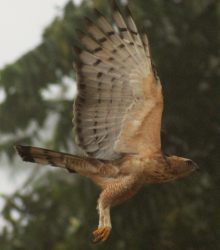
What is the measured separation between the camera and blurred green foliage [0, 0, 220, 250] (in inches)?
162

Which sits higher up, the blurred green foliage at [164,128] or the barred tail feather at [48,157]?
the barred tail feather at [48,157]

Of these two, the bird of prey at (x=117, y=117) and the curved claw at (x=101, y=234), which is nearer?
Answer: the curved claw at (x=101, y=234)

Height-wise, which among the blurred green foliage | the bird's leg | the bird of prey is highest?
the bird of prey

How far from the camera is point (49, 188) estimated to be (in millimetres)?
5129

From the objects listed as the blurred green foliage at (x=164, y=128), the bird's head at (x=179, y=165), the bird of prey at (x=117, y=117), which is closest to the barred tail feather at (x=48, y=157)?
the bird of prey at (x=117, y=117)

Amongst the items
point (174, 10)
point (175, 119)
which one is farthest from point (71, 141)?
point (174, 10)

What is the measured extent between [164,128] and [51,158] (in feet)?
6.69

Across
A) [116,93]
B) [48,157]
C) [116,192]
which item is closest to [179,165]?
[116,192]

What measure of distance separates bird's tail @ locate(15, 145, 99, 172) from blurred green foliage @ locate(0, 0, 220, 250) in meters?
1.84

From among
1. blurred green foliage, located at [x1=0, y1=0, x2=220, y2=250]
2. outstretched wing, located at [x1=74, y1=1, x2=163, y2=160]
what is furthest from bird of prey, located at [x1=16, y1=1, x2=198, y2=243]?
blurred green foliage, located at [x1=0, y1=0, x2=220, y2=250]

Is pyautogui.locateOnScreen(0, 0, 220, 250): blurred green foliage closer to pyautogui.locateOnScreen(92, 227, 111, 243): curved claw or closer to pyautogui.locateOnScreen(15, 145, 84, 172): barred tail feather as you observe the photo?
pyautogui.locateOnScreen(15, 145, 84, 172): barred tail feather

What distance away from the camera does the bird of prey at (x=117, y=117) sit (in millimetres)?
2158

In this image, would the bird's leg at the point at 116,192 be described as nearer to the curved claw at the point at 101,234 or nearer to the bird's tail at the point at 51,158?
the curved claw at the point at 101,234

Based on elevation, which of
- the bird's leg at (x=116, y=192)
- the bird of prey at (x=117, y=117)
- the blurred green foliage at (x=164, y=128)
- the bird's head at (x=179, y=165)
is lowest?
the blurred green foliage at (x=164, y=128)
